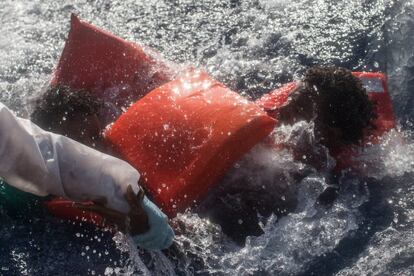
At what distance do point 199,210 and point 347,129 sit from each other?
3.00 feet

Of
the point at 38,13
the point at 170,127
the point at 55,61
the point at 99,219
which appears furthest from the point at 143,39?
Answer: the point at 99,219

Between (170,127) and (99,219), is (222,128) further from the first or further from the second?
(99,219)

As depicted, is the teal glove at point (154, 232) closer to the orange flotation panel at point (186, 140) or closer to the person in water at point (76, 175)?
the person in water at point (76, 175)

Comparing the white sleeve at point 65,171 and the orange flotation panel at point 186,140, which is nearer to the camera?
the white sleeve at point 65,171

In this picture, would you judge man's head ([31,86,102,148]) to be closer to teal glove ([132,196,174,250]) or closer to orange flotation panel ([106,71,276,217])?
orange flotation panel ([106,71,276,217])

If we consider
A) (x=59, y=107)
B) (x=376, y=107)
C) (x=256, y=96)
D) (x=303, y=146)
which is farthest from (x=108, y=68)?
(x=376, y=107)

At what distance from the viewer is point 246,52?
4.32m

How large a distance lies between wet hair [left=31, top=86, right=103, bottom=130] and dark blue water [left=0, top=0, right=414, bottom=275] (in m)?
0.47

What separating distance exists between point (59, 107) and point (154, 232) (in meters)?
0.89

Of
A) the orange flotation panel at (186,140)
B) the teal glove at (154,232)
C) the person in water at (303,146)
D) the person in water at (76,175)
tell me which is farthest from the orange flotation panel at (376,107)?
the person in water at (76,175)

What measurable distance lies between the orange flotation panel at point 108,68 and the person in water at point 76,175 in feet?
3.52

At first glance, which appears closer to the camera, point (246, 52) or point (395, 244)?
point (395, 244)

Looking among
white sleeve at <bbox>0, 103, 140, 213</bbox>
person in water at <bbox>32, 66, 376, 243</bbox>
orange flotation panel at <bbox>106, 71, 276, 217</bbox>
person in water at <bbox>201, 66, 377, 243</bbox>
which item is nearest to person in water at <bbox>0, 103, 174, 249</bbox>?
white sleeve at <bbox>0, 103, 140, 213</bbox>

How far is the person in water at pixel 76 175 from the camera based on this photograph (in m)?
2.21
